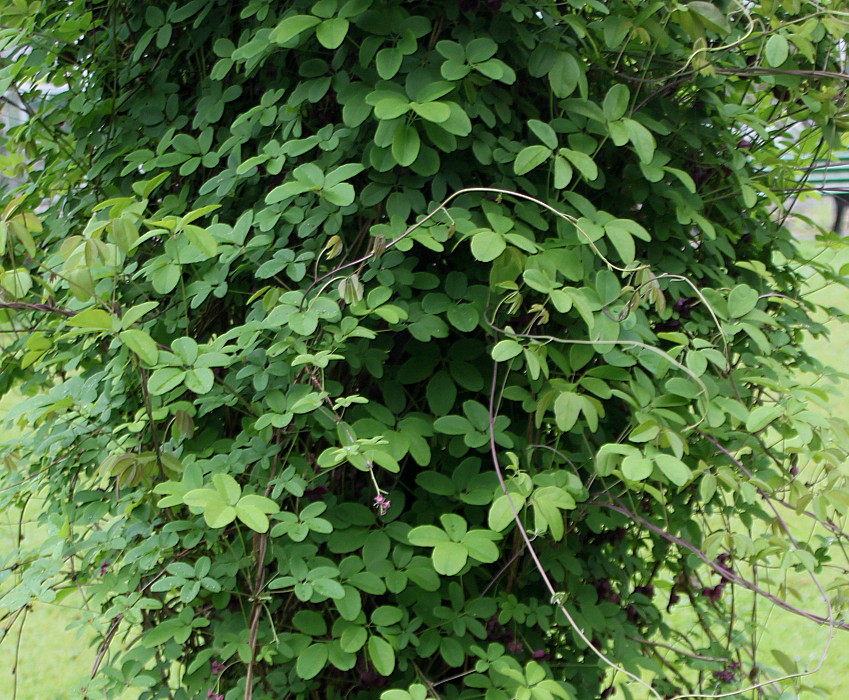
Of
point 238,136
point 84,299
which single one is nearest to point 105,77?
point 238,136

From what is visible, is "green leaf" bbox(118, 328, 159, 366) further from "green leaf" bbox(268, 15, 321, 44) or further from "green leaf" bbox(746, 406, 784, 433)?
"green leaf" bbox(746, 406, 784, 433)

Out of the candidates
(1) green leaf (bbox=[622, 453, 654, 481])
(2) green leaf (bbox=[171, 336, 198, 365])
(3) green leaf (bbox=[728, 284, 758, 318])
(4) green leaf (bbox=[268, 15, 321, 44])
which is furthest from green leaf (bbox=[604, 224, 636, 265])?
(2) green leaf (bbox=[171, 336, 198, 365])

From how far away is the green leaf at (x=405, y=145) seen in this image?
4.34 ft

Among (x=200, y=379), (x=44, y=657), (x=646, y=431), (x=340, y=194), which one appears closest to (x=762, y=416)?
(x=646, y=431)

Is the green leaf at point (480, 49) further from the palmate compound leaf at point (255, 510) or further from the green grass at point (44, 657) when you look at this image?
the green grass at point (44, 657)

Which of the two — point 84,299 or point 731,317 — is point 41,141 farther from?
point 731,317

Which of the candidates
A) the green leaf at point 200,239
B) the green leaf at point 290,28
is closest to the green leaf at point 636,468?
the green leaf at point 200,239

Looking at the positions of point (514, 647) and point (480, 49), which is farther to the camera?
point (514, 647)

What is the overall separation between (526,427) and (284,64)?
80 cm

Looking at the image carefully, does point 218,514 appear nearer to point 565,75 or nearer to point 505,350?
point 505,350

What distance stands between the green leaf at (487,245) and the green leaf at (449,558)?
431 mm

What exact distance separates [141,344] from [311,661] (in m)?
0.56

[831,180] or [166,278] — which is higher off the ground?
[166,278]

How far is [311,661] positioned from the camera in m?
1.32
